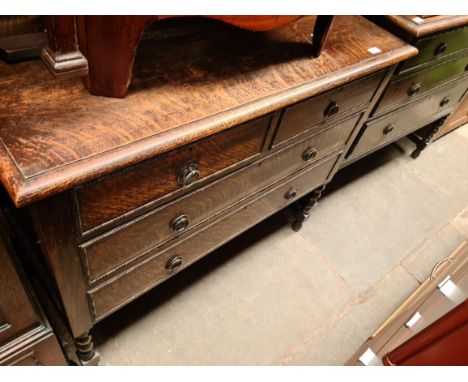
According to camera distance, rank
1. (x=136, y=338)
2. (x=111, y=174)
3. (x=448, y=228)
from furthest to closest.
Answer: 1. (x=448, y=228)
2. (x=136, y=338)
3. (x=111, y=174)

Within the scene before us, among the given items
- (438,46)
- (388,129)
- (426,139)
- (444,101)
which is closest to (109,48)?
(438,46)

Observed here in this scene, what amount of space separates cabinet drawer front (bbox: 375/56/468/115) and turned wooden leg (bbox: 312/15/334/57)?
47 cm

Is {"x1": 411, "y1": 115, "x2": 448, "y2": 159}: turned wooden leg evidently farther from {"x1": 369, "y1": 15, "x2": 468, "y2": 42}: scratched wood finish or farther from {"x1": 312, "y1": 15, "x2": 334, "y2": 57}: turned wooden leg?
{"x1": 312, "y1": 15, "x2": 334, "y2": 57}: turned wooden leg

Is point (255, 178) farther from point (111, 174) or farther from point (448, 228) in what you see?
point (448, 228)

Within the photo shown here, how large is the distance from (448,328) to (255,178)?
615 millimetres

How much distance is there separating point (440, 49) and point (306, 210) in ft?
2.48

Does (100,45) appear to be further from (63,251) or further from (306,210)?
(306,210)

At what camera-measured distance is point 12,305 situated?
0.70 metres

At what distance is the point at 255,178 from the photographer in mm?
1018

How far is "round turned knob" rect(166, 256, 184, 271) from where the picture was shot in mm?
1005

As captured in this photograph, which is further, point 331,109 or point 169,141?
point 331,109

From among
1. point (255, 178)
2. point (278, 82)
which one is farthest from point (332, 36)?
point (255, 178)

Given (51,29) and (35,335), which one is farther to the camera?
(35,335)

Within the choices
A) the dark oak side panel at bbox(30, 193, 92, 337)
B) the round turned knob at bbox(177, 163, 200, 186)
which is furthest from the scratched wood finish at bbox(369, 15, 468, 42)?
the dark oak side panel at bbox(30, 193, 92, 337)
